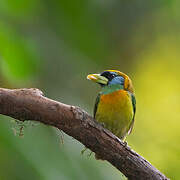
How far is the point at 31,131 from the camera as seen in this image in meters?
4.10

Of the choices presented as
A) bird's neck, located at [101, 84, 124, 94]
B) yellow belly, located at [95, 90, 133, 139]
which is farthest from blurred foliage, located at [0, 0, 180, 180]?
bird's neck, located at [101, 84, 124, 94]

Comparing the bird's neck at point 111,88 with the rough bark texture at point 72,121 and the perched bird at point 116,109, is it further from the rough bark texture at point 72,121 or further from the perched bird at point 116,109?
the rough bark texture at point 72,121

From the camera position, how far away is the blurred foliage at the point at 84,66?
3.96 meters

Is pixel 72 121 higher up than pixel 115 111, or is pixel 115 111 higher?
pixel 115 111

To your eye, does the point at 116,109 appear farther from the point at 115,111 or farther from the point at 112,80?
the point at 112,80

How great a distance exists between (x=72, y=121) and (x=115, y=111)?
0.95m

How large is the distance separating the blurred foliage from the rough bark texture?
83cm

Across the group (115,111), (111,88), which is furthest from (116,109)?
(111,88)

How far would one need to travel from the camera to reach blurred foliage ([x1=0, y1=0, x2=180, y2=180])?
3.96 meters

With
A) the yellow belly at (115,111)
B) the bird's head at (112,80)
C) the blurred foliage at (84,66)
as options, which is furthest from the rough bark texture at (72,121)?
the bird's head at (112,80)

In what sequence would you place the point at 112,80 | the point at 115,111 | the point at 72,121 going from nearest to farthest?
the point at 72,121
the point at 115,111
the point at 112,80

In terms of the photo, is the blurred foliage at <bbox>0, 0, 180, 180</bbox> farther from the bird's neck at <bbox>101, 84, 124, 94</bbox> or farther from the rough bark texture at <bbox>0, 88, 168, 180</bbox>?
the rough bark texture at <bbox>0, 88, 168, 180</bbox>

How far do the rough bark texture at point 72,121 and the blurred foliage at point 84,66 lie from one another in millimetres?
828

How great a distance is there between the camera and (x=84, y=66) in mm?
6414
